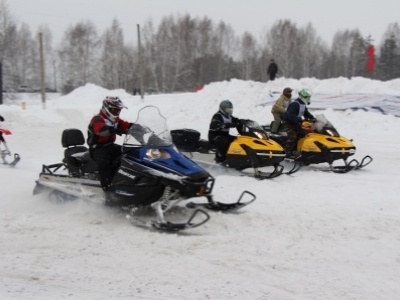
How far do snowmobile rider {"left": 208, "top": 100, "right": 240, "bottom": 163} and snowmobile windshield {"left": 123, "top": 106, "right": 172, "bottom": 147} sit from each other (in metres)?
2.95

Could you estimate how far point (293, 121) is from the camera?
9227mm

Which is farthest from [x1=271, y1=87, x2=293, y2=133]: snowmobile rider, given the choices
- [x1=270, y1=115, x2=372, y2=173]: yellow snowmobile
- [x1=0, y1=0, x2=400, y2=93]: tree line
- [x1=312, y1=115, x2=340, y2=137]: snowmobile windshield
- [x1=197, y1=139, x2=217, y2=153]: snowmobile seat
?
[x1=0, y1=0, x2=400, y2=93]: tree line

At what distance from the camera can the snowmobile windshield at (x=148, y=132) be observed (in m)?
5.64

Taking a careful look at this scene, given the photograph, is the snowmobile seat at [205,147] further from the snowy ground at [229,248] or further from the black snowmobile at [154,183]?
the black snowmobile at [154,183]

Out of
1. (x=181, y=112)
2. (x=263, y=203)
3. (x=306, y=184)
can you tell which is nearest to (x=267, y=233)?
(x=263, y=203)

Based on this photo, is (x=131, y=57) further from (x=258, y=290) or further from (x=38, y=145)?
(x=258, y=290)

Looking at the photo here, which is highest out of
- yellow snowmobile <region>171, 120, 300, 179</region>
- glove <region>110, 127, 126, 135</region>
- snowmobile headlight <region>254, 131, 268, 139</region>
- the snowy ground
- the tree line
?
the tree line

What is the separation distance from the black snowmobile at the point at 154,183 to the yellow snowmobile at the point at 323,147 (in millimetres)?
3525

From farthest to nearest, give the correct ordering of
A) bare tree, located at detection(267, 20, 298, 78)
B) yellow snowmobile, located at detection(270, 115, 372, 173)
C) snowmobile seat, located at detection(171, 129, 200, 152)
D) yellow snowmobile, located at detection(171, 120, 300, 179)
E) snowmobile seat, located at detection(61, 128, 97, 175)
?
bare tree, located at detection(267, 20, 298, 78)
snowmobile seat, located at detection(171, 129, 200, 152)
yellow snowmobile, located at detection(270, 115, 372, 173)
yellow snowmobile, located at detection(171, 120, 300, 179)
snowmobile seat, located at detection(61, 128, 97, 175)

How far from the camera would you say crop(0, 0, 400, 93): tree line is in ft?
174

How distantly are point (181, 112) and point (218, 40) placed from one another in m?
43.3

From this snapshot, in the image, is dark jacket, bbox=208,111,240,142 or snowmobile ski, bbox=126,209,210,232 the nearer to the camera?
snowmobile ski, bbox=126,209,210,232

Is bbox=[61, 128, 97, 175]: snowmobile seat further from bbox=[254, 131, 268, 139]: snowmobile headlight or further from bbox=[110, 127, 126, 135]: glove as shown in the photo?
bbox=[254, 131, 268, 139]: snowmobile headlight

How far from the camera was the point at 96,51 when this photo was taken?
2138 inches
